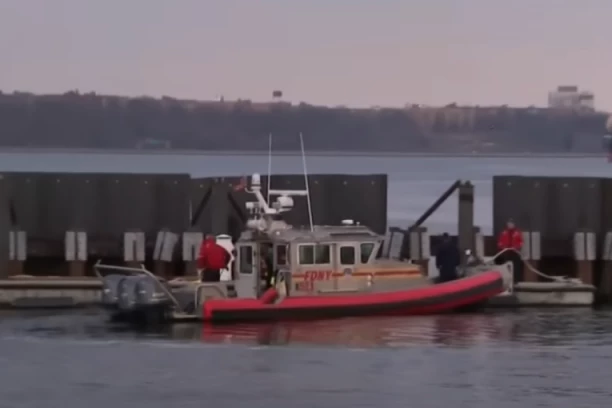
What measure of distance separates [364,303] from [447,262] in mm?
2523

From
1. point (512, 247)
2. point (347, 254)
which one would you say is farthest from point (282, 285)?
point (512, 247)

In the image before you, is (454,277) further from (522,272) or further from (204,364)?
(204,364)

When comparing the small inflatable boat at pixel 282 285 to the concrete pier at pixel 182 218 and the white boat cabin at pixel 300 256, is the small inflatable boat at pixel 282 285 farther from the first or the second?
the concrete pier at pixel 182 218

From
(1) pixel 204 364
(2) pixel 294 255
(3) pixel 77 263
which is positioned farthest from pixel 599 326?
(3) pixel 77 263

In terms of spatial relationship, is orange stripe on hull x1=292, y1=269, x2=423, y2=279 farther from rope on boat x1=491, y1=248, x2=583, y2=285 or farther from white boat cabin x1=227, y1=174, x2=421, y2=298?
rope on boat x1=491, y1=248, x2=583, y2=285

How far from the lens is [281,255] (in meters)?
29.4

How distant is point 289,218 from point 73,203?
15.3 feet

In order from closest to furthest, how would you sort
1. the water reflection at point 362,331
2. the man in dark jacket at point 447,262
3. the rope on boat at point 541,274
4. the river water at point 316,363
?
the river water at point 316,363, the water reflection at point 362,331, the man in dark jacket at point 447,262, the rope on boat at point 541,274

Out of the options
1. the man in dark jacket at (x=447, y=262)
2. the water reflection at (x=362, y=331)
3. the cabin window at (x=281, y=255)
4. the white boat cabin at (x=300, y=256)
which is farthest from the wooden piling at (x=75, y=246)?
the man in dark jacket at (x=447, y=262)

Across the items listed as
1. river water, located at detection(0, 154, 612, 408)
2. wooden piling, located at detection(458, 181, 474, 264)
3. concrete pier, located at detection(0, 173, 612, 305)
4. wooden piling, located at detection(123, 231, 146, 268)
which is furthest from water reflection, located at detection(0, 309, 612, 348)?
concrete pier, located at detection(0, 173, 612, 305)

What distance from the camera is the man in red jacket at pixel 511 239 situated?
107ft

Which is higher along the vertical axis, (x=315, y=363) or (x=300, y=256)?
(x=300, y=256)

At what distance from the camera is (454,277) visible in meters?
31.4

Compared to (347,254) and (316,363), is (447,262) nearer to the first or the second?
(347,254)
